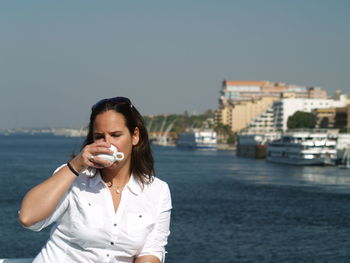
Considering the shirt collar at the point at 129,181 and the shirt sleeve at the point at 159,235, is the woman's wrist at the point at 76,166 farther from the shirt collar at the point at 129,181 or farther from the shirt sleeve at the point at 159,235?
the shirt sleeve at the point at 159,235

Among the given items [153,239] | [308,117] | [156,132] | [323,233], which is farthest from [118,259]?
[156,132]

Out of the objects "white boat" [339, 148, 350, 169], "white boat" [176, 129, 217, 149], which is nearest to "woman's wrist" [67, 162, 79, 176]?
"white boat" [339, 148, 350, 169]

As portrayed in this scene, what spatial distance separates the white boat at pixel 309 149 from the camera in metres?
42.7

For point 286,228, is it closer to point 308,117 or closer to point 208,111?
point 308,117

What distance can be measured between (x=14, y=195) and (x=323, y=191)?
1115 centimetres

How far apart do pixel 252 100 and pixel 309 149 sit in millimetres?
62673

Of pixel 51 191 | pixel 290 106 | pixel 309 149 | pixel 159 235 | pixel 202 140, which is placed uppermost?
pixel 290 106

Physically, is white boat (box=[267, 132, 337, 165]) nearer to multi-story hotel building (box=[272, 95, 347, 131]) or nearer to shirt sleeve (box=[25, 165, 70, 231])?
multi-story hotel building (box=[272, 95, 347, 131])

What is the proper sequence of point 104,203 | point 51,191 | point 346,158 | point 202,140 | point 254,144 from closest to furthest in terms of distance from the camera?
1. point 51,191
2. point 104,203
3. point 346,158
4. point 254,144
5. point 202,140

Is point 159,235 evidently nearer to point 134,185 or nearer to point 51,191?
point 134,185

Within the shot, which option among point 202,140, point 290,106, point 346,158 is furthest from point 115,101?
point 290,106

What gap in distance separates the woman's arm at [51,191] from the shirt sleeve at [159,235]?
0.23 metres

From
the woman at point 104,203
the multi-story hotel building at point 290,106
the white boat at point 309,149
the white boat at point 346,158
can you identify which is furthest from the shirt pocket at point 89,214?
the multi-story hotel building at point 290,106

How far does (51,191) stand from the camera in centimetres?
157
